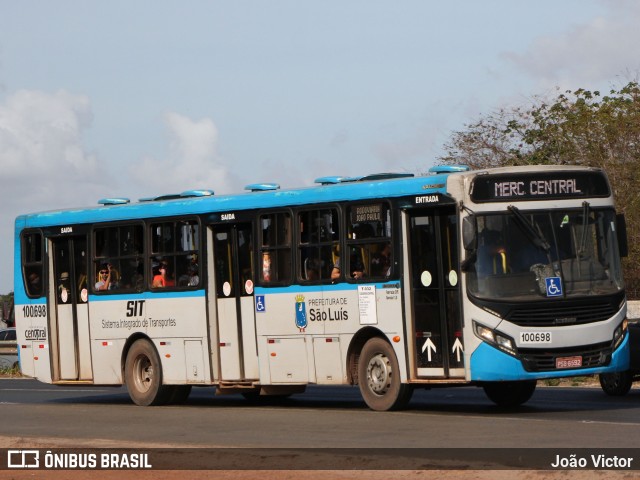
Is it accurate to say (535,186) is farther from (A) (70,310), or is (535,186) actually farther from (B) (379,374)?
(A) (70,310)

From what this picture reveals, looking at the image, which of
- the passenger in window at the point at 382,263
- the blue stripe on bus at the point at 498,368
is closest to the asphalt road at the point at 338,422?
the blue stripe on bus at the point at 498,368

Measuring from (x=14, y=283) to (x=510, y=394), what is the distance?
32.1ft

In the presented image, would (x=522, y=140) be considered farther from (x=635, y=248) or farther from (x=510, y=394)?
(x=510, y=394)

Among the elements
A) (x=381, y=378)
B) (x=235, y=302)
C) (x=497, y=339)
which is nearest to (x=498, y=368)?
(x=497, y=339)

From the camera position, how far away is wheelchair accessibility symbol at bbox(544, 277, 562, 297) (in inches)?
731

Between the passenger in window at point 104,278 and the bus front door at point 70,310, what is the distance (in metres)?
0.34

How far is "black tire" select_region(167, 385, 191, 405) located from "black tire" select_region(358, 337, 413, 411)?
4733 mm

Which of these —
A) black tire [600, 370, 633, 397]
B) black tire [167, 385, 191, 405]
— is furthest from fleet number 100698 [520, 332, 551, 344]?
black tire [167, 385, 191, 405]

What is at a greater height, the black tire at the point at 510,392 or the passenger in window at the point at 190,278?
the passenger in window at the point at 190,278

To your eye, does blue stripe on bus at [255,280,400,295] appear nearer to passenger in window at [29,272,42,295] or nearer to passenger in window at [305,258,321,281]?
passenger in window at [305,258,321,281]

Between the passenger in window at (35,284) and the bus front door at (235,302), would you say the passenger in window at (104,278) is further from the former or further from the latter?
the bus front door at (235,302)

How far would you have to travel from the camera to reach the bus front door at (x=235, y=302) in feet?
72.6

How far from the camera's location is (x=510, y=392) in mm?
20844

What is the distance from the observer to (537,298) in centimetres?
1855
